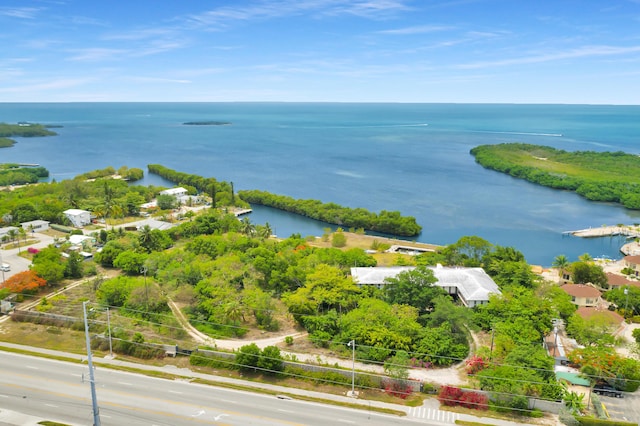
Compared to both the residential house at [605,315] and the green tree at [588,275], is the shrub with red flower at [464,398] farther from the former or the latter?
the green tree at [588,275]

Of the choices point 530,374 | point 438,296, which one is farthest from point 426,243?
point 530,374

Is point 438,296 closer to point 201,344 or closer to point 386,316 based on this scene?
point 386,316

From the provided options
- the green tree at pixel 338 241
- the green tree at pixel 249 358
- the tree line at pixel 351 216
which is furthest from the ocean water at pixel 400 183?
the green tree at pixel 249 358

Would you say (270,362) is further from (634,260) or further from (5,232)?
(5,232)

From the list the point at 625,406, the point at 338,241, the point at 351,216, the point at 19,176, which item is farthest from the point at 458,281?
the point at 19,176

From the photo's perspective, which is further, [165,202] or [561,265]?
[165,202]
